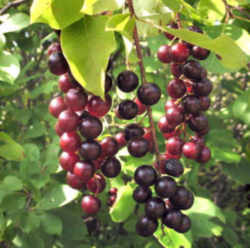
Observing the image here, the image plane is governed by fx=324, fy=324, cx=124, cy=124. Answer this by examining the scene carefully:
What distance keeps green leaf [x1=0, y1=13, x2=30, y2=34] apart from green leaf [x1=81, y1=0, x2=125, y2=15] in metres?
0.82

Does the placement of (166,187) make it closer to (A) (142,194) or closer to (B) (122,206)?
(A) (142,194)

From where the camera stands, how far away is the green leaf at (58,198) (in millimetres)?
1373

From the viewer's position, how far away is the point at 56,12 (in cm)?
64

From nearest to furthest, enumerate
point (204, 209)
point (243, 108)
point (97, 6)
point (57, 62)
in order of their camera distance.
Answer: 1. point (97, 6)
2. point (57, 62)
3. point (243, 108)
4. point (204, 209)

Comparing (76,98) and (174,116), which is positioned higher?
(76,98)

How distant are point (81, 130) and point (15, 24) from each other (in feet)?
2.34

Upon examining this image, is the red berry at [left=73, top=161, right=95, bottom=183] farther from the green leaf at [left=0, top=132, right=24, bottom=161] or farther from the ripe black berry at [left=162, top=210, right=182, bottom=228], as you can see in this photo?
the green leaf at [left=0, top=132, right=24, bottom=161]

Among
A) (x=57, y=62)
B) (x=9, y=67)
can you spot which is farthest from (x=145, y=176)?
(x=9, y=67)

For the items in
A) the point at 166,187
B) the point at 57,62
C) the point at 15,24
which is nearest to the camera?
the point at 57,62

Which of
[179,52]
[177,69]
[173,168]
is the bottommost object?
[173,168]

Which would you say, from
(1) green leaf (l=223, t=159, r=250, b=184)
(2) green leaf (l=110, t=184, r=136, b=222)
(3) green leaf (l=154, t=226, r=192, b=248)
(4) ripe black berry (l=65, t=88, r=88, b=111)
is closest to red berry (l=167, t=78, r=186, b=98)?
(4) ripe black berry (l=65, t=88, r=88, b=111)

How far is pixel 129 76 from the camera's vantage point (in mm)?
832

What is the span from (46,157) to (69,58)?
107cm

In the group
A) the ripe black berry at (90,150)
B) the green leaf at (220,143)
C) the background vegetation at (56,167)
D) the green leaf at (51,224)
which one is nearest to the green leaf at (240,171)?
the background vegetation at (56,167)
